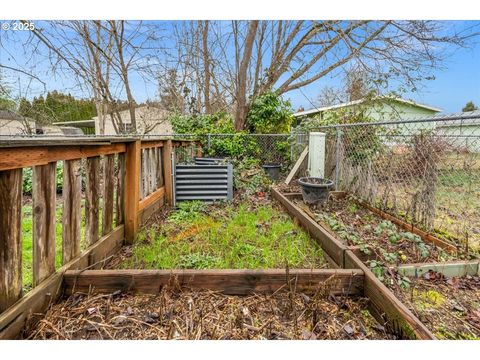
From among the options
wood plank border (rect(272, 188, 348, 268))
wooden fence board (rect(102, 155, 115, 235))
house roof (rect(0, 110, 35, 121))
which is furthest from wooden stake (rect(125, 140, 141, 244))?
house roof (rect(0, 110, 35, 121))

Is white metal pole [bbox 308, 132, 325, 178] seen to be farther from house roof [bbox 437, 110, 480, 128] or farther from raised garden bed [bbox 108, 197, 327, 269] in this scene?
house roof [bbox 437, 110, 480, 128]

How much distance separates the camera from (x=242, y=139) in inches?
290

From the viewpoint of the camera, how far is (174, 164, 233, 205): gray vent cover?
4.30 m

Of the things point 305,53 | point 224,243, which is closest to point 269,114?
point 305,53

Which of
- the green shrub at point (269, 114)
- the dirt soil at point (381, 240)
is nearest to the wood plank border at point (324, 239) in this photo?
the dirt soil at point (381, 240)

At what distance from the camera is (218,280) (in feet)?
5.35

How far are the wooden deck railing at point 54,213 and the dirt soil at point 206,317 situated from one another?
0.52 feet

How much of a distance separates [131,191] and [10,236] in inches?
54.5

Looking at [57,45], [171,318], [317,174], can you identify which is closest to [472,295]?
[171,318]

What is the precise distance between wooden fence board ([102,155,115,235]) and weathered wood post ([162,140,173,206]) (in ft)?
5.82

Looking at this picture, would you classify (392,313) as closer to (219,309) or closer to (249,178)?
(219,309)

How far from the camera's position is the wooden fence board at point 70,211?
5.44 feet
